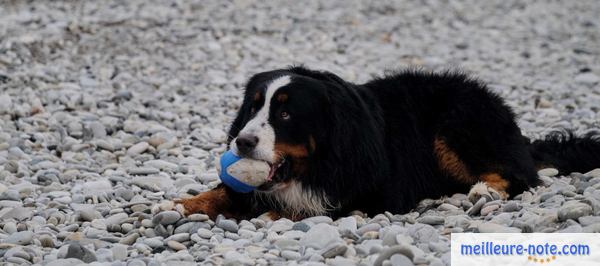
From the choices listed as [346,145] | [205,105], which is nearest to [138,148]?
[205,105]

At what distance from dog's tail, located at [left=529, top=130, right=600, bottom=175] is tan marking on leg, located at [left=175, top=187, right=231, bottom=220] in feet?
7.61

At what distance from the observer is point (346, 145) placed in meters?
4.73

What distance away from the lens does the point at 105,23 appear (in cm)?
1134

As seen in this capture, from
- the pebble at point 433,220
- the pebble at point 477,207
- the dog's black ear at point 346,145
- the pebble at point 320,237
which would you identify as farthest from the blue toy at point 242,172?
the pebble at point 477,207

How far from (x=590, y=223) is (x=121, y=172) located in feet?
11.2

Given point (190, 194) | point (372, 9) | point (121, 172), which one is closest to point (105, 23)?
point (372, 9)

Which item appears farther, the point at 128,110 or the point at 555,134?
the point at 128,110

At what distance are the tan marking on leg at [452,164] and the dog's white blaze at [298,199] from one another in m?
0.89

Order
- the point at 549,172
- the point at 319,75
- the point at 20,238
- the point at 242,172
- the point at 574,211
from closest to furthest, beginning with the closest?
the point at 574,211 < the point at 20,238 < the point at 242,172 < the point at 319,75 < the point at 549,172

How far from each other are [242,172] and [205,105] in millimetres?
4057

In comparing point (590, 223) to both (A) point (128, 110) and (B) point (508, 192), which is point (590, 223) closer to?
(B) point (508, 192)

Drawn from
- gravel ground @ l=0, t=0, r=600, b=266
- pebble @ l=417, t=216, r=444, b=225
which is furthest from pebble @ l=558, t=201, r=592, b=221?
pebble @ l=417, t=216, r=444, b=225

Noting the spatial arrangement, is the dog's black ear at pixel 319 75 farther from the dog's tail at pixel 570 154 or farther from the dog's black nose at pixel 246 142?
the dog's tail at pixel 570 154

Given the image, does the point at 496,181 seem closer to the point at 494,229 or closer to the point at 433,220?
the point at 433,220
